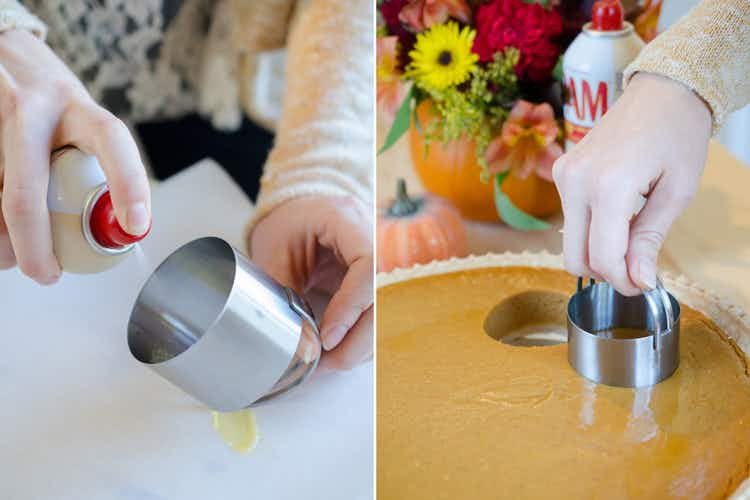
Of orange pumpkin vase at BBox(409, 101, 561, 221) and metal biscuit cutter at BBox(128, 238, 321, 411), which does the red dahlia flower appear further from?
metal biscuit cutter at BBox(128, 238, 321, 411)

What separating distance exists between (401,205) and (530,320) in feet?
0.49

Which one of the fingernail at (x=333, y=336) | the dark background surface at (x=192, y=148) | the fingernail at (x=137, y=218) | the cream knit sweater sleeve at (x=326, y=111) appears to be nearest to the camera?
the fingernail at (x=137, y=218)

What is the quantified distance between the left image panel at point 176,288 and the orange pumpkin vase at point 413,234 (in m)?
0.07

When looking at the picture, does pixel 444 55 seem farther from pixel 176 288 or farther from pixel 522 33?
pixel 176 288

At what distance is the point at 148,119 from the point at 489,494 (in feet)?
1.75

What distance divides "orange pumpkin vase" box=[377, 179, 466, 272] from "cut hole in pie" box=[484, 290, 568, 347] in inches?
3.9

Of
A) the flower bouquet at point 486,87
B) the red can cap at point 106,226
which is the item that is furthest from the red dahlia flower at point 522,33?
the red can cap at point 106,226

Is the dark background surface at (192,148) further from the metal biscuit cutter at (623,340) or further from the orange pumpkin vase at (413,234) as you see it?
the metal biscuit cutter at (623,340)

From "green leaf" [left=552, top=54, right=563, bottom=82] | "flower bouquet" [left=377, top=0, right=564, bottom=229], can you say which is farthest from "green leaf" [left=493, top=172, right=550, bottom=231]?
"green leaf" [left=552, top=54, right=563, bottom=82]

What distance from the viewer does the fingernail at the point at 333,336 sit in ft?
1.66

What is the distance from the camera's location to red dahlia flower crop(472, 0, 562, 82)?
2.11ft

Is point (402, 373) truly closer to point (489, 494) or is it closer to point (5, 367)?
point (489, 494)

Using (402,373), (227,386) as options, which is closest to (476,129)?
(402,373)

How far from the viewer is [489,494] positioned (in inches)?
17.7
